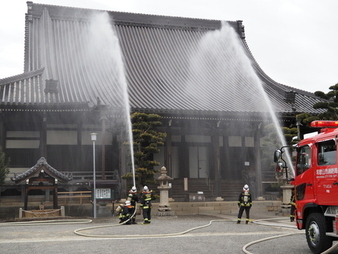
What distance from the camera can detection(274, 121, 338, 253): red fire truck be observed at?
8695 mm

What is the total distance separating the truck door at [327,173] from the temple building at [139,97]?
42.5ft

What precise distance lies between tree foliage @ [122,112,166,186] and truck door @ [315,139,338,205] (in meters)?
12.0

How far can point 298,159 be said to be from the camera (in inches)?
397

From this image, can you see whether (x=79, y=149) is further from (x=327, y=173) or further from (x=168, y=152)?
(x=327, y=173)

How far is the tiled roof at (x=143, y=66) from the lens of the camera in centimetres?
2370

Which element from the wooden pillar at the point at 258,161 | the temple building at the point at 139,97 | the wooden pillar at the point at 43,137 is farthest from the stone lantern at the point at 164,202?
the wooden pillar at the point at 258,161

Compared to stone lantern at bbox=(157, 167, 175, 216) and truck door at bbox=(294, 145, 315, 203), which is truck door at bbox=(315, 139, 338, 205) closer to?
truck door at bbox=(294, 145, 315, 203)

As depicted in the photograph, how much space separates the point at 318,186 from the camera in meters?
9.09

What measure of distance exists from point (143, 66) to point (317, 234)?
67.8ft

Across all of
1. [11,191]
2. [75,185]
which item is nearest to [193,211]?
[75,185]

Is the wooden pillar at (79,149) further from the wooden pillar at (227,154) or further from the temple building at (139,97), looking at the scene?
the wooden pillar at (227,154)

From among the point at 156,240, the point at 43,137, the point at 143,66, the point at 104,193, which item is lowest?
the point at 156,240

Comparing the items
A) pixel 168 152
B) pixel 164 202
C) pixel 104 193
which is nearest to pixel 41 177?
pixel 104 193

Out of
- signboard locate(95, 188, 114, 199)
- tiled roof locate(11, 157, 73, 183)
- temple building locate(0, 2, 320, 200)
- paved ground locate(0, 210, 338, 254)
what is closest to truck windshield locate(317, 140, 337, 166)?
paved ground locate(0, 210, 338, 254)
